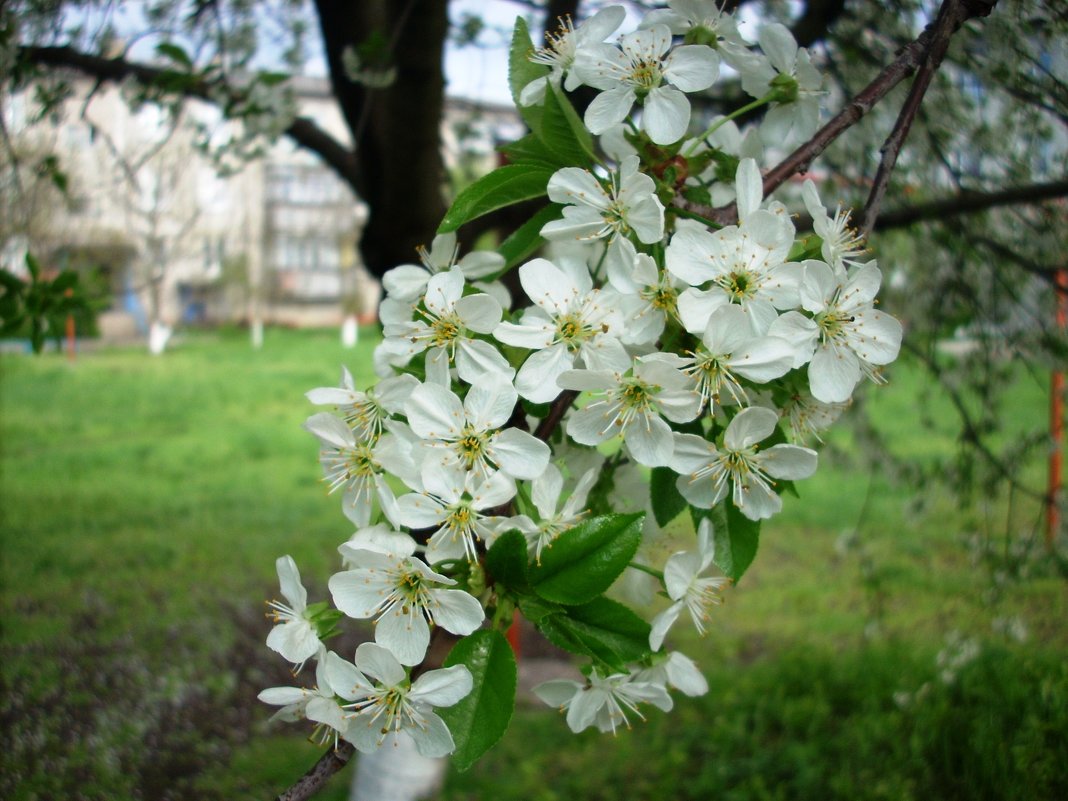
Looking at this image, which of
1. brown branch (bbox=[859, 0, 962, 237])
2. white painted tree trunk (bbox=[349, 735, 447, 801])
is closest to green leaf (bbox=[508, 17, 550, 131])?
brown branch (bbox=[859, 0, 962, 237])

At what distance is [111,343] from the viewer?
1140cm

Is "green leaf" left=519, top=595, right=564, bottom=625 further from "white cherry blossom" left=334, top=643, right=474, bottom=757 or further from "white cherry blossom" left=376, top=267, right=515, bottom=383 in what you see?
"white cherry blossom" left=376, top=267, right=515, bottom=383

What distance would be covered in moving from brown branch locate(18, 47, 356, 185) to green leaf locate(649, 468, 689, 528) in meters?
1.55

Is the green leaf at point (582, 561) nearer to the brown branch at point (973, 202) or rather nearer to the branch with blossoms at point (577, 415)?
the branch with blossoms at point (577, 415)

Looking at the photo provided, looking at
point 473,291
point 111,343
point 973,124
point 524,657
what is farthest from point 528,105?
point 111,343

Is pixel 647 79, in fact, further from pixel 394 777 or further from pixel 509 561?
pixel 394 777

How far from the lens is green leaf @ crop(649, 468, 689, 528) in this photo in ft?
2.51

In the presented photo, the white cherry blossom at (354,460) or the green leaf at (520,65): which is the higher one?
the green leaf at (520,65)

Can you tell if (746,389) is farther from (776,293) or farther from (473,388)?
(473,388)

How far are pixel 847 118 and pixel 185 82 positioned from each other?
1.54 metres

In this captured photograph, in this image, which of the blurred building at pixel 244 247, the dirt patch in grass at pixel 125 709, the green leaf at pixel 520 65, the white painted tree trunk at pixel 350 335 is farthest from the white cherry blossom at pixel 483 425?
the white painted tree trunk at pixel 350 335

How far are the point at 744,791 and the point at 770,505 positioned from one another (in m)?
1.57

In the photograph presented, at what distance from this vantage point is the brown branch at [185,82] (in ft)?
6.74

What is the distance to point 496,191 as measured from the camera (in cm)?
78
